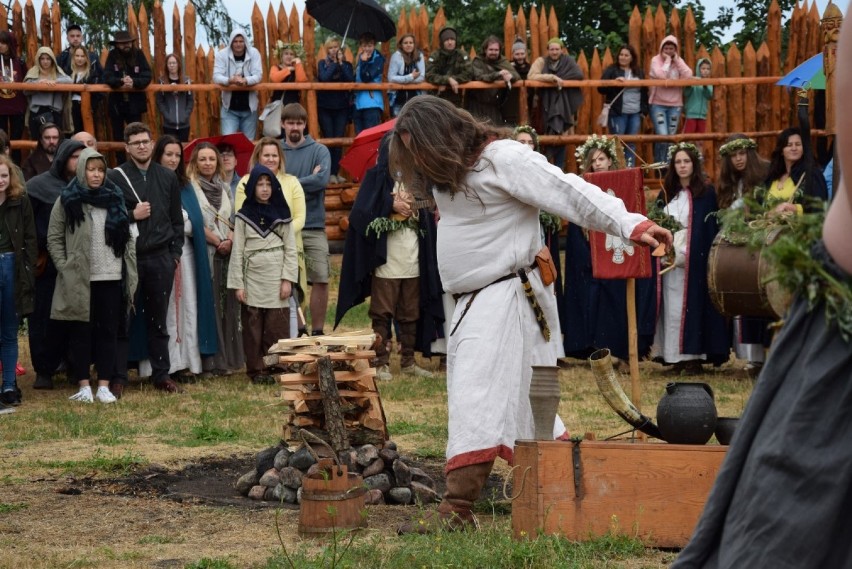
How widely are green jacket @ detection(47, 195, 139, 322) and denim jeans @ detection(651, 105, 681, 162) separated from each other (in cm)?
904

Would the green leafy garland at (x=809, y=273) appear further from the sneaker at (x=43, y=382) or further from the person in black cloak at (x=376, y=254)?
the sneaker at (x=43, y=382)

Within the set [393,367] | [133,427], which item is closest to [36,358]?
[133,427]

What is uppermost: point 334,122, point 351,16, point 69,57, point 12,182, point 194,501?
point 351,16

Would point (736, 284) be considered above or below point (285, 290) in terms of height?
above

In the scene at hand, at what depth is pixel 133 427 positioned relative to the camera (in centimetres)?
881

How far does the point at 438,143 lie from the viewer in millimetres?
5582

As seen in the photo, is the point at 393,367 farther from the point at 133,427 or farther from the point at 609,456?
the point at 609,456

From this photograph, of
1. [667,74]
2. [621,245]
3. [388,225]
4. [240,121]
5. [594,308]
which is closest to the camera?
[621,245]

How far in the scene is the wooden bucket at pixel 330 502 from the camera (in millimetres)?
5789

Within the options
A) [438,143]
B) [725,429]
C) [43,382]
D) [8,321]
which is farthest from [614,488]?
Result: [43,382]

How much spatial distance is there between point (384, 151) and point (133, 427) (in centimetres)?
322

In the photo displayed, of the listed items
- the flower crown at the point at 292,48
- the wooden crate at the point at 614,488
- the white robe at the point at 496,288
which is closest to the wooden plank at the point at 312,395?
the white robe at the point at 496,288

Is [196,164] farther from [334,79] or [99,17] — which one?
[99,17]

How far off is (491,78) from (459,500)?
1071 centimetres
